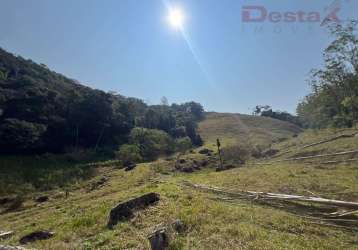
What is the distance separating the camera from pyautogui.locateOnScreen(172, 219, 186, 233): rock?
9.44 metres

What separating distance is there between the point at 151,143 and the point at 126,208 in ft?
174

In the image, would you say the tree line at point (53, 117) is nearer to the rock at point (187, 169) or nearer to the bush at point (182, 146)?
the bush at point (182, 146)

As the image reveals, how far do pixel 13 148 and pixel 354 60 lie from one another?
57.2m

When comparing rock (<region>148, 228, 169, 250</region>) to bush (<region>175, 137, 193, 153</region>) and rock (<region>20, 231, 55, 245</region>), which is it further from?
bush (<region>175, 137, 193, 153</region>)

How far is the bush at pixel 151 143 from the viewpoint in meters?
63.4

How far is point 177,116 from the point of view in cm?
10469

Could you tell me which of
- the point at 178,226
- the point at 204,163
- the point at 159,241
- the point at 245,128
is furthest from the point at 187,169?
the point at 245,128

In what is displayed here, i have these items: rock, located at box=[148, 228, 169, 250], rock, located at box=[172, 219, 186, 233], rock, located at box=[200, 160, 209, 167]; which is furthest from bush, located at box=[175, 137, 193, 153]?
rock, located at box=[148, 228, 169, 250]

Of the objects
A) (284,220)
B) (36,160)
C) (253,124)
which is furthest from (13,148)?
(253,124)

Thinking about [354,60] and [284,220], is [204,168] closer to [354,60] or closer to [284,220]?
[354,60]

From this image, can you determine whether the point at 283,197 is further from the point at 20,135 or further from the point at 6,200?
the point at 20,135

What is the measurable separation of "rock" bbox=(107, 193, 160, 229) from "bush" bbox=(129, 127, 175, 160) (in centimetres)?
4914

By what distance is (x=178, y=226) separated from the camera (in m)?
9.56

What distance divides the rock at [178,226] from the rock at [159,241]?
4.06 ft
